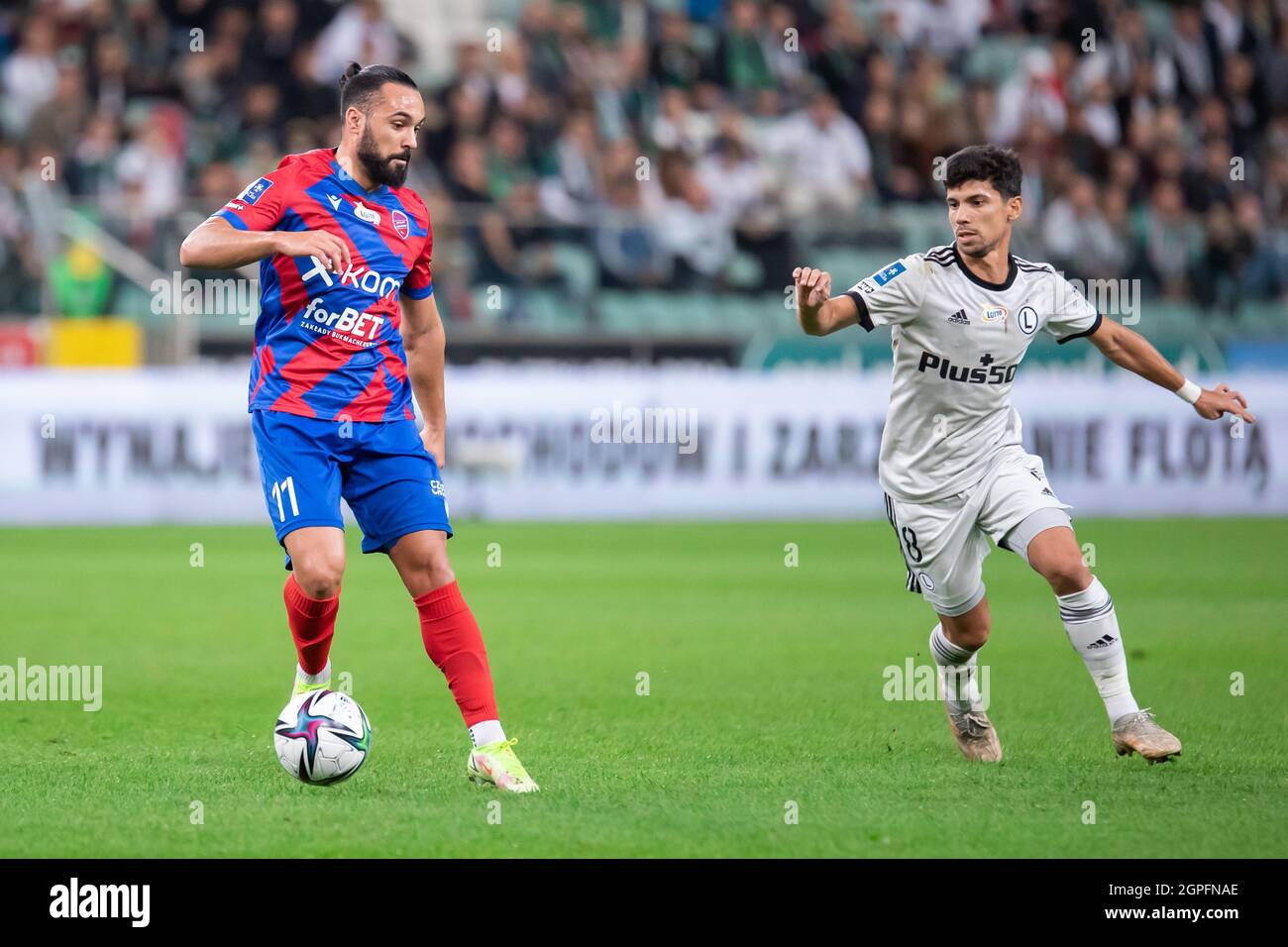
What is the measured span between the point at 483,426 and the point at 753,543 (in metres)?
3.21

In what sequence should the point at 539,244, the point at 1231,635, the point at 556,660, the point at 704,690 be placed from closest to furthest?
the point at 704,690
the point at 556,660
the point at 1231,635
the point at 539,244

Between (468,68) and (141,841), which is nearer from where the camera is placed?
(141,841)

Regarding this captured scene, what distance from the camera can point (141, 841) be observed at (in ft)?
18.2

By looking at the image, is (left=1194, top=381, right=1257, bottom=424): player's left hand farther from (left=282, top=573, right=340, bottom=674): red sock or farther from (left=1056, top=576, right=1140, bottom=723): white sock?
(left=282, top=573, right=340, bottom=674): red sock

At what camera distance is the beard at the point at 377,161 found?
651 cm

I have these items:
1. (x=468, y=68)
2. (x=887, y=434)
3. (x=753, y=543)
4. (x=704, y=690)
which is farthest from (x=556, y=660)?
(x=468, y=68)

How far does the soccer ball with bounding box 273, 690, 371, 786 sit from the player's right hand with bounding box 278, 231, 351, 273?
1.48 metres

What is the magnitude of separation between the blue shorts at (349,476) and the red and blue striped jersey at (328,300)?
2.4 inches

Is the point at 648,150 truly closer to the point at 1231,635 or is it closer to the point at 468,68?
the point at 468,68

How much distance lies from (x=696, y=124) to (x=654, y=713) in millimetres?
14845

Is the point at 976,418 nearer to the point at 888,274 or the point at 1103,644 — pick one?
the point at 888,274

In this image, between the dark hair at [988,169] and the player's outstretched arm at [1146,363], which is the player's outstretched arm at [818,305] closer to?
the dark hair at [988,169]

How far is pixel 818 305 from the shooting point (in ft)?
21.8
